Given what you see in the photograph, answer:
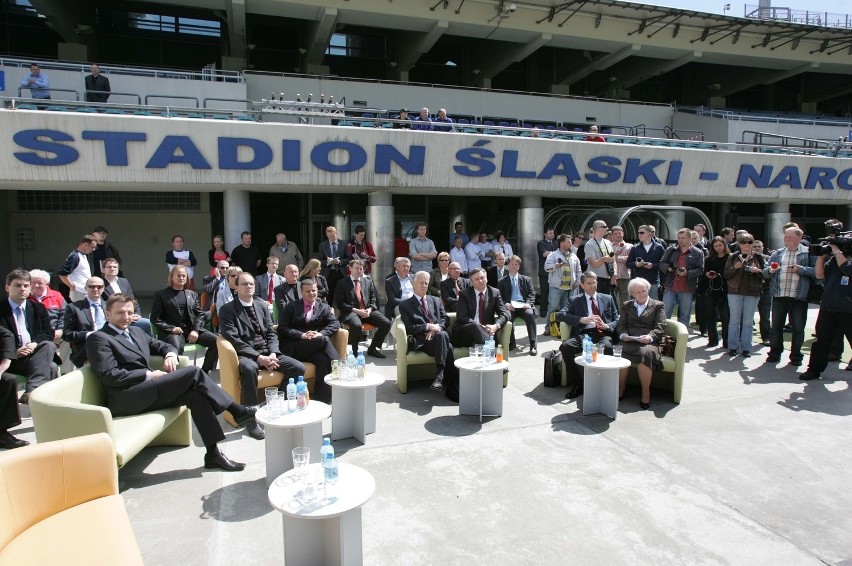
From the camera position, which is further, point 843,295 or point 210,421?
point 843,295

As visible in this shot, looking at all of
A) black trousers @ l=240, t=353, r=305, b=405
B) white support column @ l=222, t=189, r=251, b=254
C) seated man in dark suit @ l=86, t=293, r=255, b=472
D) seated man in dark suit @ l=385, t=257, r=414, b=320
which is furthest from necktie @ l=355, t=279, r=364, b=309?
white support column @ l=222, t=189, r=251, b=254

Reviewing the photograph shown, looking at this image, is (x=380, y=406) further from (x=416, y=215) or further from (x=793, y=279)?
(x=416, y=215)

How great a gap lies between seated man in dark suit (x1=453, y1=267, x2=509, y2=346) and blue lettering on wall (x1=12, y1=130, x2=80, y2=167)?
28.6ft

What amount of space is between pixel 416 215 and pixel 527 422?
585 inches

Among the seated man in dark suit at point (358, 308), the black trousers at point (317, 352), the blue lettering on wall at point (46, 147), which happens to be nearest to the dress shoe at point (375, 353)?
the seated man in dark suit at point (358, 308)

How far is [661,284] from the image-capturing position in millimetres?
10078

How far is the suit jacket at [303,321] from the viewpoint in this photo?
6.59m

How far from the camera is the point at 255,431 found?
17.6 ft

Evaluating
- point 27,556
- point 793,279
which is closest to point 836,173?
point 793,279

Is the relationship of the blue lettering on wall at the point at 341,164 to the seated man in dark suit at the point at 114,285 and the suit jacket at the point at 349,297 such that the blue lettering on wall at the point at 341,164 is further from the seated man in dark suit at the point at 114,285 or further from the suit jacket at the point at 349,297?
the seated man in dark suit at the point at 114,285

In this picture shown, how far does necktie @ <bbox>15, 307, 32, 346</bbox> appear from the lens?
5762 mm

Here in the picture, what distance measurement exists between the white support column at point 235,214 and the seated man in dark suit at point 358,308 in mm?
5470

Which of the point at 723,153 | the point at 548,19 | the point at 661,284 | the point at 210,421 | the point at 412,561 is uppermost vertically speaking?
the point at 548,19

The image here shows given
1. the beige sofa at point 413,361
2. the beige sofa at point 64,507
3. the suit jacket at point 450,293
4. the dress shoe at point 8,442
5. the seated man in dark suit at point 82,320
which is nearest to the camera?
the beige sofa at point 64,507
